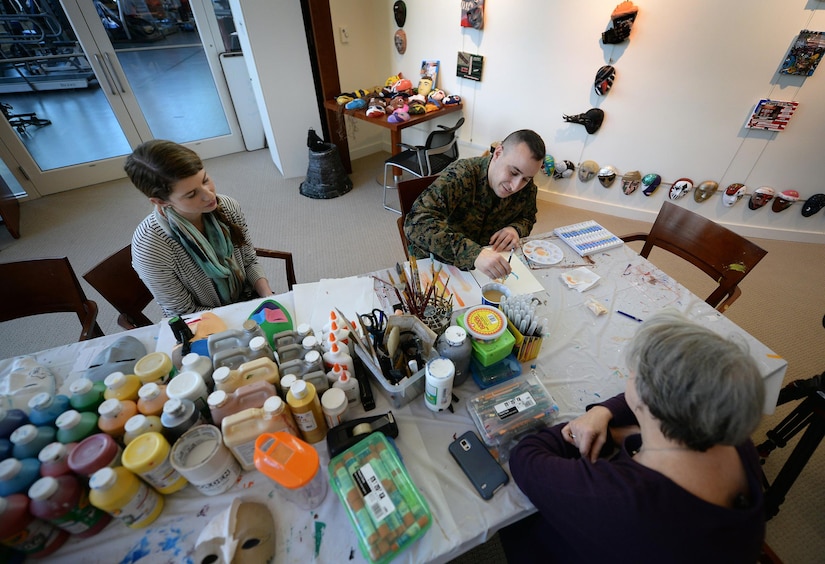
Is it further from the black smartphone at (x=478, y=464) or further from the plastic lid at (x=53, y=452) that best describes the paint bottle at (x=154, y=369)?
the black smartphone at (x=478, y=464)

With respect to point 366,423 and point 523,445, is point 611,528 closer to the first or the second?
point 523,445

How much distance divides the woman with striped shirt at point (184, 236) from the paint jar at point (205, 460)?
0.73 meters

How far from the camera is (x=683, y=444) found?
0.61 m

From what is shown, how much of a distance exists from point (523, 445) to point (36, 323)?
2903mm

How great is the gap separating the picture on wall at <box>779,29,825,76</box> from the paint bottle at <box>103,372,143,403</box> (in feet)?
11.3

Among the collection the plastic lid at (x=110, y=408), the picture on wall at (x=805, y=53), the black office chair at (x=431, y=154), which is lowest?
the black office chair at (x=431, y=154)

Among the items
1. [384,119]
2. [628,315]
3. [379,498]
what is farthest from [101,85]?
[628,315]

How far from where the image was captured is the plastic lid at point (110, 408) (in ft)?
2.12

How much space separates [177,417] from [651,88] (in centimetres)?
318

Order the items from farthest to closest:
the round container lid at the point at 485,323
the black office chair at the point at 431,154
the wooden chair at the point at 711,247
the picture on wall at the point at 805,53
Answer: the black office chair at the point at 431,154, the picture on wall at the point at 805,53, the wooden chair at the point at 711,247, the round container lid at the point at 485,323

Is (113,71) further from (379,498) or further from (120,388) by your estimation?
(379,498)

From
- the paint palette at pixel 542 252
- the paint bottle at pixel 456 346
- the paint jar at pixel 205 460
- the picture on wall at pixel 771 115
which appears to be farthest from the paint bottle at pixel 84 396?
the picture on wall at pixel 771 115

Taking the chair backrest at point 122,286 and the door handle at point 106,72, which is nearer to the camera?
the chair backrest at point 122,286

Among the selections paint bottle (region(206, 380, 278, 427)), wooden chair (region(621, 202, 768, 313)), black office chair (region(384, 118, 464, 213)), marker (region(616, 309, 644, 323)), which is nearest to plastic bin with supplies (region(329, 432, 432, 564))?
paint bottle (region(206, 380, 278, 427))
